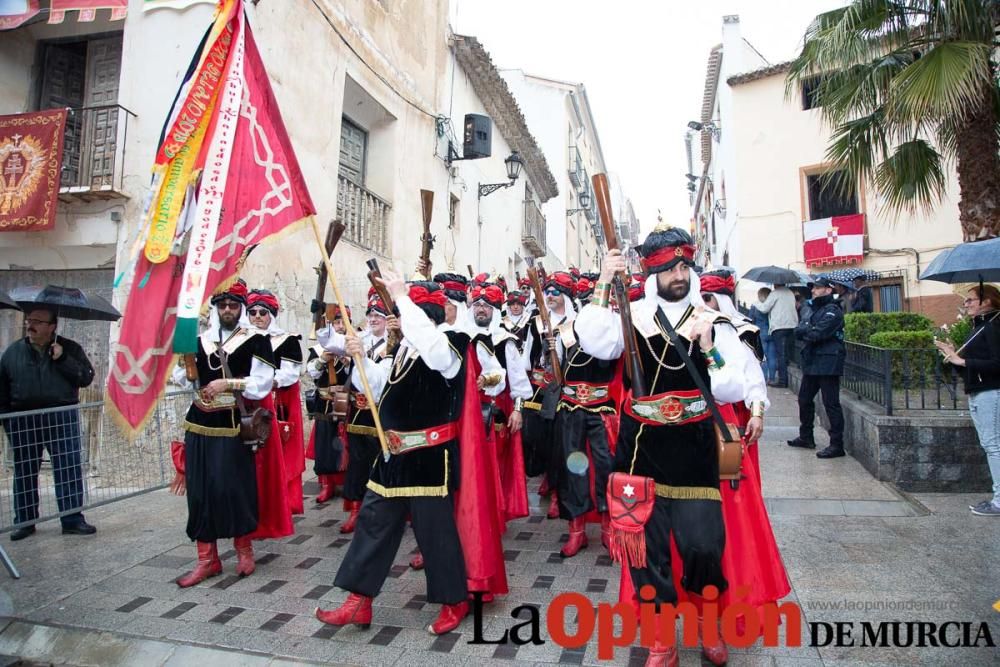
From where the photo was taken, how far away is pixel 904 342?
25.3ft

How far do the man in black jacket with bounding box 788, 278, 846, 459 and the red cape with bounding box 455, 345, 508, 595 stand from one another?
485 cm

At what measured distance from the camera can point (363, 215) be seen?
1112cm

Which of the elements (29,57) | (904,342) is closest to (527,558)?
(904,342)

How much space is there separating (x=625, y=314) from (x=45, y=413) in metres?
4.99

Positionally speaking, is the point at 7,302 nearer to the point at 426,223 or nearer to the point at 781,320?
the point at 426,223

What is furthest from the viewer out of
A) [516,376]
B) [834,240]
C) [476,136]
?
[834,240]

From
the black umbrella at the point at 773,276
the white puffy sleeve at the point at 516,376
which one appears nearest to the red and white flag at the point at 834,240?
the black umbrella at the point at 773,276

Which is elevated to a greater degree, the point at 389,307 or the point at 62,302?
the point at 62,302

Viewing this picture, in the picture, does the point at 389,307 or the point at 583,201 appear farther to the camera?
the point at 583,201

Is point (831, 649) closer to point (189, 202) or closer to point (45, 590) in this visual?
point (189, 202)

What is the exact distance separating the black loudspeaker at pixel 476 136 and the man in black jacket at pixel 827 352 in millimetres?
9306

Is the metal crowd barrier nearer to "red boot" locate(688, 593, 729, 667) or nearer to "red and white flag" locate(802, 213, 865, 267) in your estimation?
"red boot" locate(688, 593, 729, 667)

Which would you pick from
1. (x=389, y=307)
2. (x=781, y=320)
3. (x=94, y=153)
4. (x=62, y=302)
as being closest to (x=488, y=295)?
(x=389, y=307)

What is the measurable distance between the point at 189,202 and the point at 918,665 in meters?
4.42
